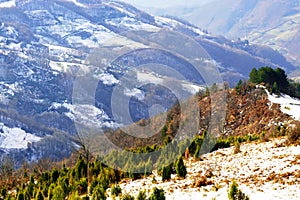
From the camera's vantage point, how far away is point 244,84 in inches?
3445

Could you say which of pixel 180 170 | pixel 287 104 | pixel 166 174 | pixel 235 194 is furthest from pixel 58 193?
pixel 287 104

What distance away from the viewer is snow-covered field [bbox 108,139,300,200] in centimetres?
2559

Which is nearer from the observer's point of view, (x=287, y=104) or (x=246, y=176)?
(x=246, y=176)

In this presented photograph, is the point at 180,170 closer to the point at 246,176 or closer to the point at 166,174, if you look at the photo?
the point at 166,174

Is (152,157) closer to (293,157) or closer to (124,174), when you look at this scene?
(124,174)

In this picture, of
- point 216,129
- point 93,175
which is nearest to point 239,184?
point 93,175

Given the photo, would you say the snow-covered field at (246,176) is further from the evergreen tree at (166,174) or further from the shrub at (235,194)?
the shrub at (235,194)

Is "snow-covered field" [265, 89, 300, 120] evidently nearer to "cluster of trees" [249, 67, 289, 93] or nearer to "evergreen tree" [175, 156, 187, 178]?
"cluster of trees" [249, 67, 289, 93]

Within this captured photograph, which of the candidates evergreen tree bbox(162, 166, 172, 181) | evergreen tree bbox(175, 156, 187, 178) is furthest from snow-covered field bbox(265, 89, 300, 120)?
evergreen tree bbox(162, 166, 172, 181)

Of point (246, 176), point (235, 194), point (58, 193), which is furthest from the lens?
point (58, 193)

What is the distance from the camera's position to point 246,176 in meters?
29.3

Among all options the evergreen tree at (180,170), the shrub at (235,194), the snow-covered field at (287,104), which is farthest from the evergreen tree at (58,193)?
the snow-covered field at (287,104)

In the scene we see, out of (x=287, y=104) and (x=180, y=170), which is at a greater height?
(x=180, y=170)

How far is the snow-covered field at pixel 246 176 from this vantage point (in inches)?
1008
